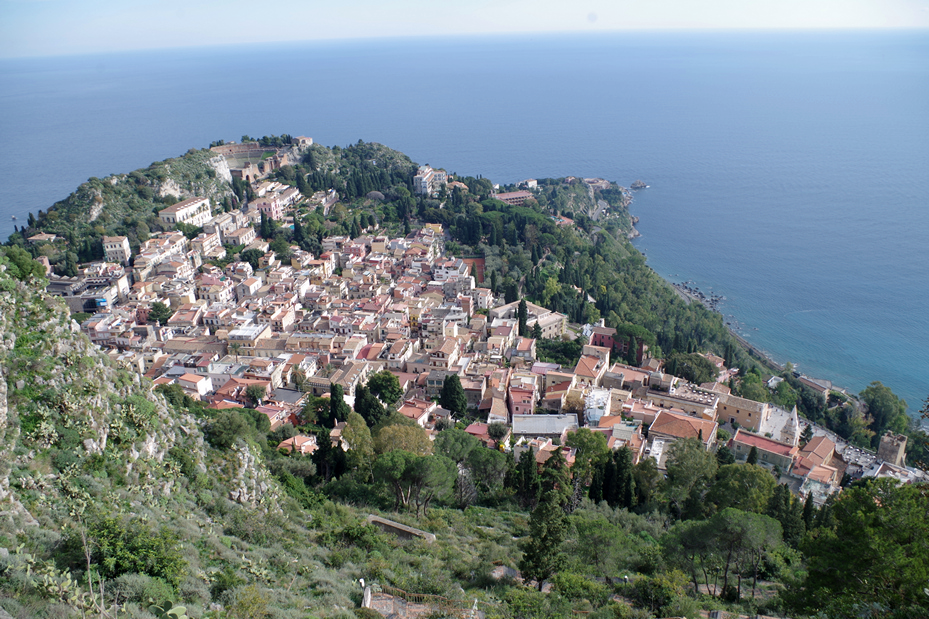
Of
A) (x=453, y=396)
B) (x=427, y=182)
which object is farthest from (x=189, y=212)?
(x=453, y=396)

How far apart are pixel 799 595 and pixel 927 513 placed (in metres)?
2.25

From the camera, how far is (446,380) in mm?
25328

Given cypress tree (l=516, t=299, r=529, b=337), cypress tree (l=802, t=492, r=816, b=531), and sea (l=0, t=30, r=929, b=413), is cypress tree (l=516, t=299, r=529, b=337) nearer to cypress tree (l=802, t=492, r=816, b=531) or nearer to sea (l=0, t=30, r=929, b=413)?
cypress tree (l=802, t=492, r=816, b=531)

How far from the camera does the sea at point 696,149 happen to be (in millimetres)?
46125

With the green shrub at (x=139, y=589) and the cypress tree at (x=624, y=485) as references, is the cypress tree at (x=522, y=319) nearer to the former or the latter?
the cypress tree at (x=624, y=485)

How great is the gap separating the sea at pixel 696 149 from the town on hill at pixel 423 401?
8.66m

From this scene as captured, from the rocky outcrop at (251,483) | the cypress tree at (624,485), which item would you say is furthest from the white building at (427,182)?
the rocky outcrop at (251,483)

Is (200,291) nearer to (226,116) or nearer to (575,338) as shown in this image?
(575,338)

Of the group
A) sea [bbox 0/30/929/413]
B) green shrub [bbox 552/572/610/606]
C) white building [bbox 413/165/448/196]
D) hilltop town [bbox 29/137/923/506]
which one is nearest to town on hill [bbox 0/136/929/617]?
green shrub [bbox 552/572/610/606]

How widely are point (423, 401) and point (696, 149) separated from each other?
86359 millimetres

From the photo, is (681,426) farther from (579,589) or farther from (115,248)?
(115,248)

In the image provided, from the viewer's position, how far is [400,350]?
28.5 meters

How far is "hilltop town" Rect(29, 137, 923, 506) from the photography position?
24.2m

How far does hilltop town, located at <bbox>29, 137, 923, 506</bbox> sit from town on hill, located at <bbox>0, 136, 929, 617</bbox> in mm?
148
